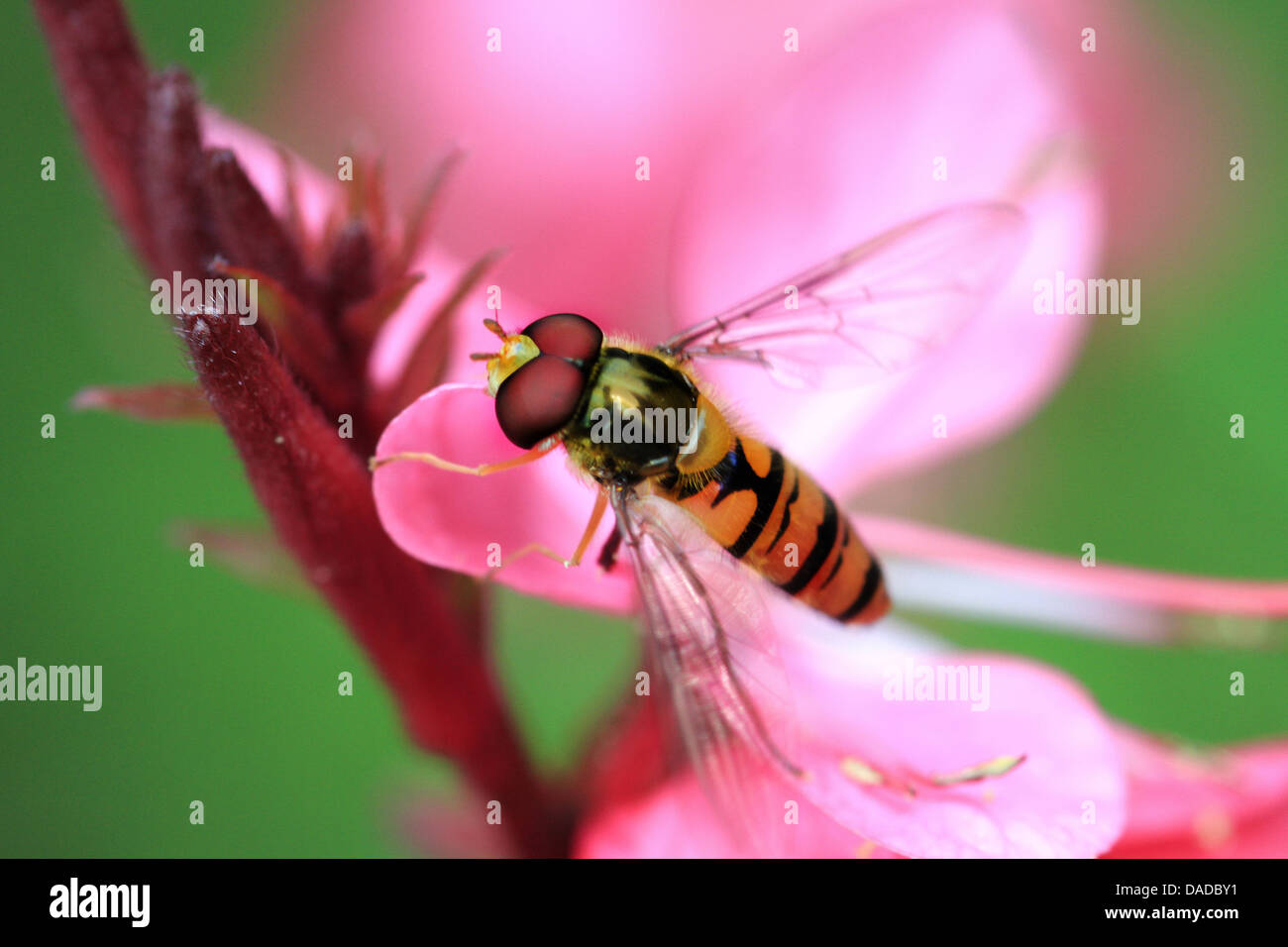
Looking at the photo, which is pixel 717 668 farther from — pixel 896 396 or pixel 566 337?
pixel 896 396

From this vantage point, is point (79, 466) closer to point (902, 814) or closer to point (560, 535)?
point (560, 535)

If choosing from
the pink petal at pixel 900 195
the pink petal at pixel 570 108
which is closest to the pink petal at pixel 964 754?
the pink petal at pixel 900 195

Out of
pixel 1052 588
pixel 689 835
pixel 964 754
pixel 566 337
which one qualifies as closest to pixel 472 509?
pixel 566 337

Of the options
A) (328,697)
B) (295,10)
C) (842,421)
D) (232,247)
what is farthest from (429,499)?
(295,10)

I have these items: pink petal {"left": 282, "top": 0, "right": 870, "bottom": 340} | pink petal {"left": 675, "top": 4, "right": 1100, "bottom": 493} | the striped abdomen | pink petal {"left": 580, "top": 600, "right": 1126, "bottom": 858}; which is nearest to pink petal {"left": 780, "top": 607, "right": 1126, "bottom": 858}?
pink petal {"left": 580, "top": 600, "right": 1126, "bottom": 858}

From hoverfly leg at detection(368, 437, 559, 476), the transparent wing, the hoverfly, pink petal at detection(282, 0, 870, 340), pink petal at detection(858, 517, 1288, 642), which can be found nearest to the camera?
hoverfly leg at detection(368, 437, 559, 476)

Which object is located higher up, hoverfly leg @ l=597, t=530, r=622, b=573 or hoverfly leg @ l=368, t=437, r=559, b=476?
hoverfly leg @ l=368, t=437, r=559, b=476

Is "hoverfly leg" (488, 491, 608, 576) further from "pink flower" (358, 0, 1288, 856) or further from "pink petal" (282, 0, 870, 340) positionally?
"pink petal" (282, 0, 870, 340)
